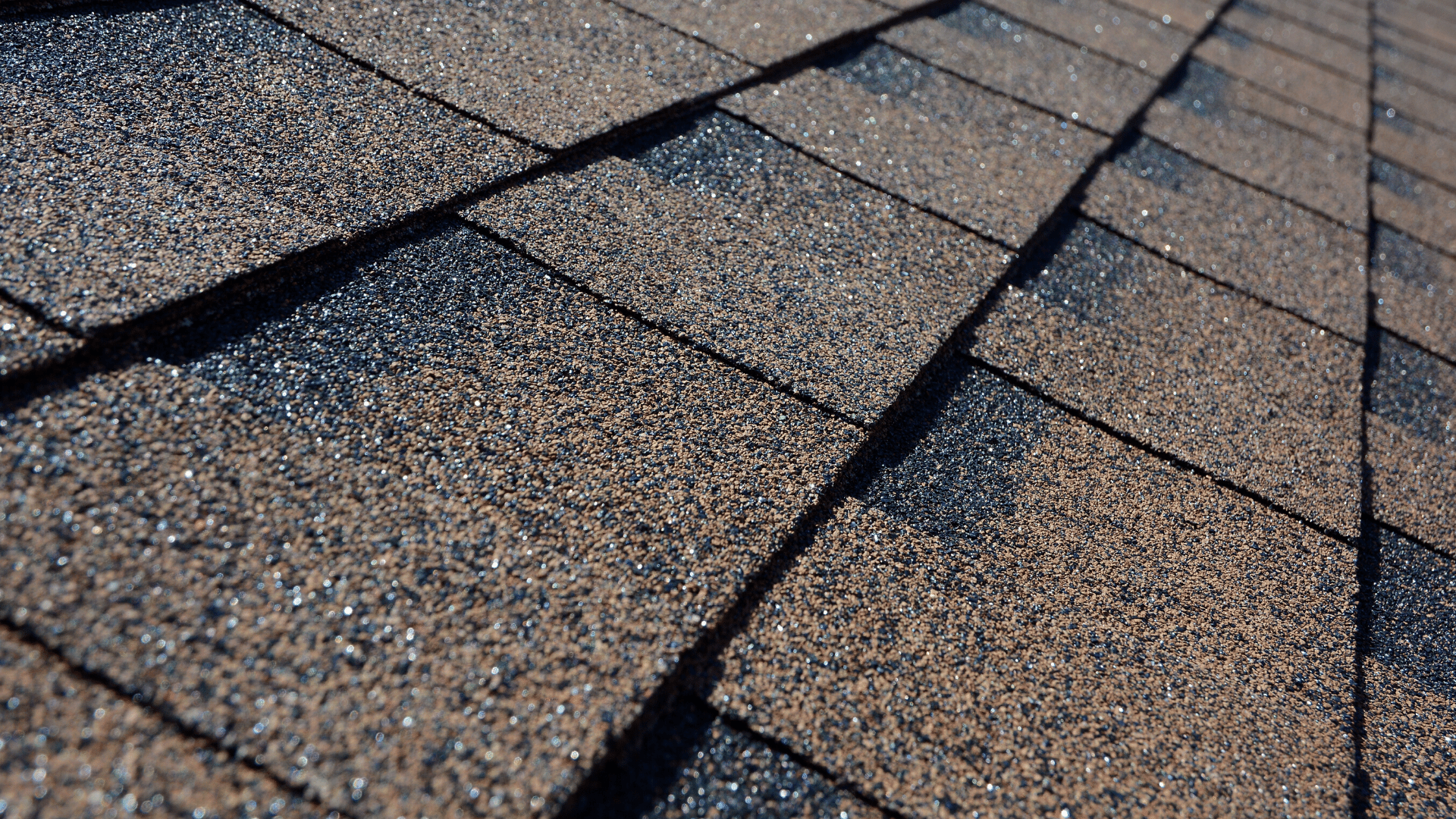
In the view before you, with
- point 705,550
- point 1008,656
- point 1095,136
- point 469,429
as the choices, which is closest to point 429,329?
point 469,429

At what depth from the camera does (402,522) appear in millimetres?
1160

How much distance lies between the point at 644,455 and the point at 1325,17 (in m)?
5.78

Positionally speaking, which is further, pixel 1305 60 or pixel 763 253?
pixel 1305 60

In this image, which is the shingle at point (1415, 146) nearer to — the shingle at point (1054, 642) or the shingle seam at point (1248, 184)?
the shingle seam at point (1248, 184)

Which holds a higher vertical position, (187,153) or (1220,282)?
(187,153)

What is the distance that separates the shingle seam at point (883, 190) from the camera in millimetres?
2141

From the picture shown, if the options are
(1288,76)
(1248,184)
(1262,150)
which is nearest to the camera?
(1248,184)

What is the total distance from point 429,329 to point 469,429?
23 centimetres

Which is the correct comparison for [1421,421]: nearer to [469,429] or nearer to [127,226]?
[469,429]

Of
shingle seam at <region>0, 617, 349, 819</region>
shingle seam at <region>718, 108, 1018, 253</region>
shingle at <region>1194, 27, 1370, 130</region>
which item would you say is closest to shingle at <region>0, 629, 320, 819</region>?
shingle seam at <region>0, 617, 349, 819</region>

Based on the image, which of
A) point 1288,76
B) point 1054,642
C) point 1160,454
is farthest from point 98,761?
point 1288,76

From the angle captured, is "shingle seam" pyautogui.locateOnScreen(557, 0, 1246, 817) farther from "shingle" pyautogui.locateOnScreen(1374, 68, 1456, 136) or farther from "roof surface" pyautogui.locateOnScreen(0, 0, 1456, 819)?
"shingle" pyautogui.locateOnScreen(1374, 68, 1456, 136)

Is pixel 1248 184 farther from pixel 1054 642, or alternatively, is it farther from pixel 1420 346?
pixel 1054 642

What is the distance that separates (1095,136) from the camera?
2.85 metres
